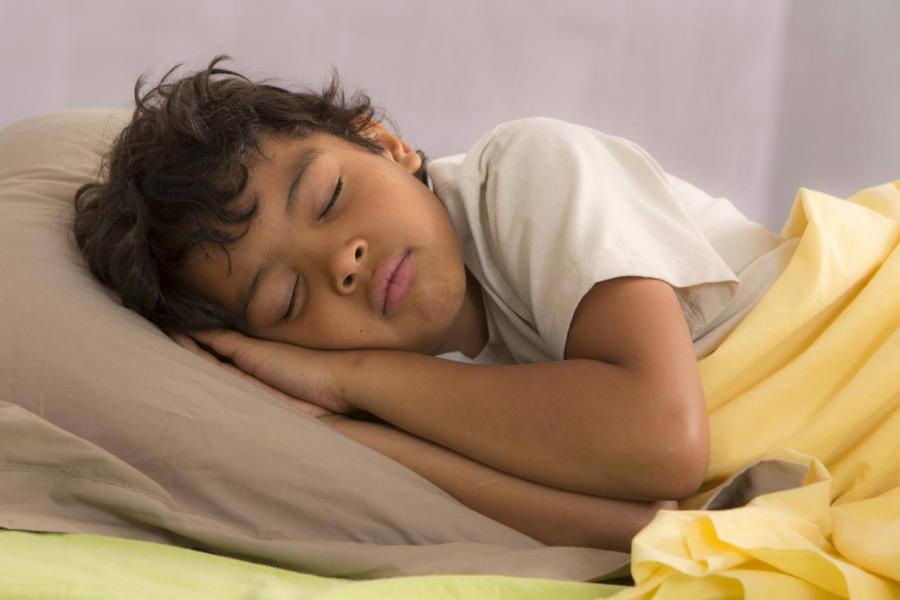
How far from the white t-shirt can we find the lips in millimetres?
119

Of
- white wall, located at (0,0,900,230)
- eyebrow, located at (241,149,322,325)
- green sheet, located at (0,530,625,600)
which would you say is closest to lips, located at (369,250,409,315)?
eyebrow, located at (241,149,322,325)

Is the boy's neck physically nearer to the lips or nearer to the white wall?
the lips

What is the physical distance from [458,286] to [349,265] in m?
0.13

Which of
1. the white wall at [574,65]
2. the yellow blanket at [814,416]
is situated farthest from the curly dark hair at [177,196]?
the white wall at [574,65]

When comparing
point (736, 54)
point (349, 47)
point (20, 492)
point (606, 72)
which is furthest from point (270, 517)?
point (736, 54)

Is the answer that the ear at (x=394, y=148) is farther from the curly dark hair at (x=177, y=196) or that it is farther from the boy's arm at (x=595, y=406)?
the boy's arm at (x=595, y=406)

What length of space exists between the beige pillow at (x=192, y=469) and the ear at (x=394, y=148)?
1.14 ft

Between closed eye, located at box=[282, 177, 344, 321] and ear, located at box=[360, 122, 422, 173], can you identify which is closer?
closed eye, located at box=[282, 177, 344, 321]

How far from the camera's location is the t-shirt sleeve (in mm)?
1126

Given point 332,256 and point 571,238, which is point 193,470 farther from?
point 571,238

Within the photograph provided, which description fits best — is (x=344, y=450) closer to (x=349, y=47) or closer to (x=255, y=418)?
Result: (x=255, y=418)

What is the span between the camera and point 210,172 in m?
1.21

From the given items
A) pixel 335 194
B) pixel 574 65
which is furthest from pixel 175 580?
pixel 574 65

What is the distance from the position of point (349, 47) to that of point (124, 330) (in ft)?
3.86
